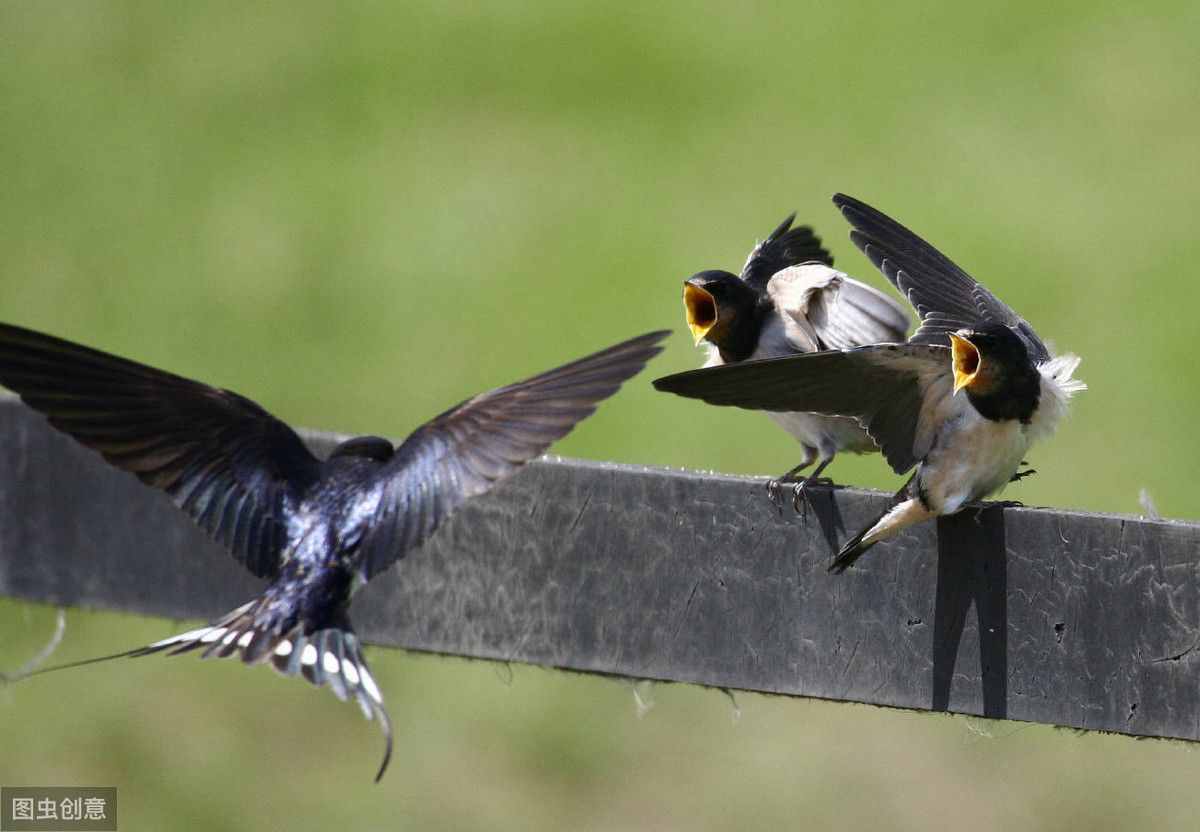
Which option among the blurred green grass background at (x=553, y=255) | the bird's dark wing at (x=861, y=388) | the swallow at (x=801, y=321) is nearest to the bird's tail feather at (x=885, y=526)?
the bird's dark wing at (x=861, y=388)

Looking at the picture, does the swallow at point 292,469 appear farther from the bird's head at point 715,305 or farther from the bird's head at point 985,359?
the bird's head at point 715,305

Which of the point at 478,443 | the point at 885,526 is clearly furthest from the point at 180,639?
the point at 885,526

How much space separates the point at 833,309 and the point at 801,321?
137 millimetres

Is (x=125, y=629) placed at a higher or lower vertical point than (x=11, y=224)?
lower

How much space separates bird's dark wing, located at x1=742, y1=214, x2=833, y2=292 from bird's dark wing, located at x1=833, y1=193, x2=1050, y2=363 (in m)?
1.17

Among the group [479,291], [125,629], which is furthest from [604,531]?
[479,291]

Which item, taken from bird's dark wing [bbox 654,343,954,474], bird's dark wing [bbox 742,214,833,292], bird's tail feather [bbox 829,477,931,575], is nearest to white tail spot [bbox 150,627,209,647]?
bird's dark wing [bbox 654,343,954,474]

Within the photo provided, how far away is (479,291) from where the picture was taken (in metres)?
12.2

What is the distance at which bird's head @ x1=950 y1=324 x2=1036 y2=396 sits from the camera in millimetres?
4215

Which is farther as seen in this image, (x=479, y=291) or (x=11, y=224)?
(x=11, y=224)

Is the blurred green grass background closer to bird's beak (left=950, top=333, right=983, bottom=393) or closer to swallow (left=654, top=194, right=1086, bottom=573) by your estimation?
swallow (left=654, top=194, right=1086, bottom=573)

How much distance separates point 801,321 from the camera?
5.55 metres

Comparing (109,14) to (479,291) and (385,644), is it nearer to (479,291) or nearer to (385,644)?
(479,291)

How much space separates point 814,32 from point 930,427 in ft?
28.8
